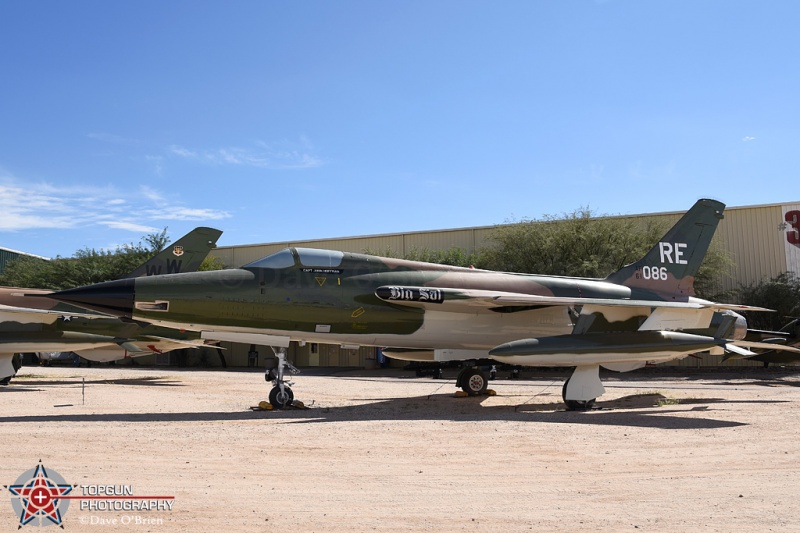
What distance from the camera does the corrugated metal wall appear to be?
111 feet

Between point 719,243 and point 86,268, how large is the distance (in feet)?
134

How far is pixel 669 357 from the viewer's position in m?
13.9

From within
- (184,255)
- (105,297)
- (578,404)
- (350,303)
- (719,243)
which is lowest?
(578,404)

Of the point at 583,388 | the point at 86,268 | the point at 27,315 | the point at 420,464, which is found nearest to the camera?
the point at 420,464

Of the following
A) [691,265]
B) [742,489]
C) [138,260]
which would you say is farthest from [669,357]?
[138,260]

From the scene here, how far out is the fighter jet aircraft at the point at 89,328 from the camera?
20.3 m

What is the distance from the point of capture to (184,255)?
2334cm

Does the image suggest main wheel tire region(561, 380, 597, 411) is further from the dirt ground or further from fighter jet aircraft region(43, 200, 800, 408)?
the dirt ground

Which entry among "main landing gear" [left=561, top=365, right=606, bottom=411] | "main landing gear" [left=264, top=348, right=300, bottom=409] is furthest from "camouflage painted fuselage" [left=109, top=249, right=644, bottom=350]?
"main landing gear" [left=561, top=365, right=606, bottom=411]

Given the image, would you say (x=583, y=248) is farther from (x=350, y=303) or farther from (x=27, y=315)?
(x=27, y=315)

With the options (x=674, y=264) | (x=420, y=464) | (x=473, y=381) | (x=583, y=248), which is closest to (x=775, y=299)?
(x=583, y=248)

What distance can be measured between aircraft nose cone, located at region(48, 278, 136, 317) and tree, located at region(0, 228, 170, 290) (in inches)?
1412

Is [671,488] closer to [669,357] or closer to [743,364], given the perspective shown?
[669,357]

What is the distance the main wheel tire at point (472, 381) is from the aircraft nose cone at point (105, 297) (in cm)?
823
